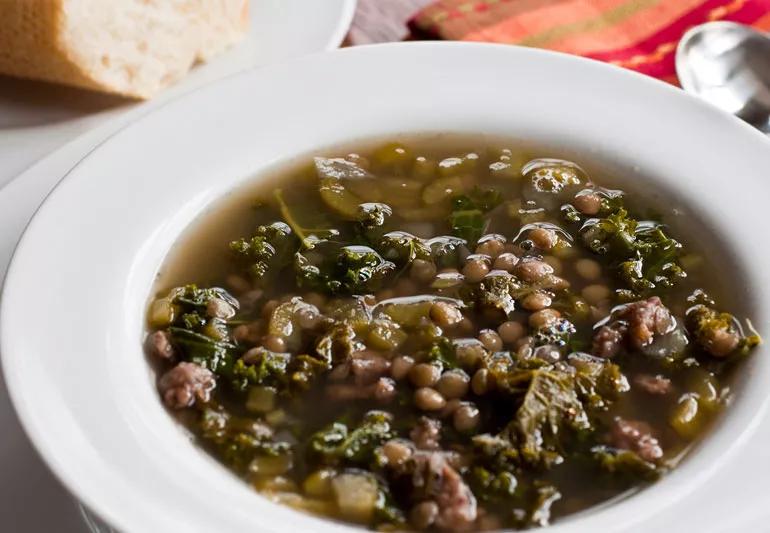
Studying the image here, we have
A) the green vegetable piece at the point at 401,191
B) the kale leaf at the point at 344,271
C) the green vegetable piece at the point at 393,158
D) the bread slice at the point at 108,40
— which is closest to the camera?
the kale leaf at the point at 344,271

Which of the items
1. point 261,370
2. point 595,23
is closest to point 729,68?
point 595,23

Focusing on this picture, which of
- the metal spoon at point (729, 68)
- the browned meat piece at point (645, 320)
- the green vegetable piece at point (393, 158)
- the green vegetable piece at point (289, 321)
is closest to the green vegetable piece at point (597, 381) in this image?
the browned meat piece at point (645, 320)

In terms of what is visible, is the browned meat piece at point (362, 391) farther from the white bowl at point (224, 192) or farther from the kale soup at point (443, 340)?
the white bowl at point (224, 192)

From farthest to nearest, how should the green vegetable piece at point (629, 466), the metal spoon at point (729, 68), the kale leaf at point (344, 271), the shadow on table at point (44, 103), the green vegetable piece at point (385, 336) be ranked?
the metal spoon at point (729, 68), the shadow on table at point (44, 103), the kale leaf at point (344, 271), the green vegetable piece at point (385, 336), the green vegetable piece at point (629, 466)

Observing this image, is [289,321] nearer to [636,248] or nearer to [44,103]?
→ [636,248]

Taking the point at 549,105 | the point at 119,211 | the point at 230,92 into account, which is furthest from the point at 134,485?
the point at 549,105

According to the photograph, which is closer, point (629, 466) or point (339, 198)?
point (629, 466)

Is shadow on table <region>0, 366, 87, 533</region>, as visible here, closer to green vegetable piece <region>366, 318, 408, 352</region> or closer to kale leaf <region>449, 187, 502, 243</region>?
green vegetable piece <region>366, 318, 408, 352</region>
